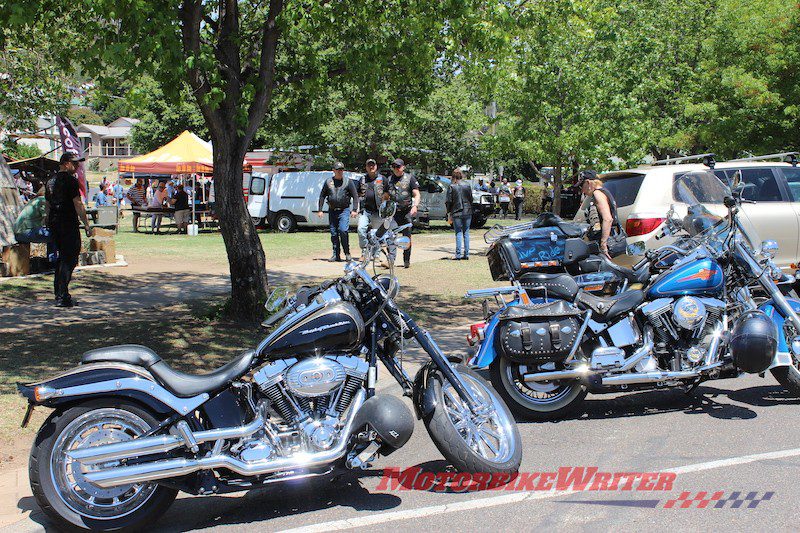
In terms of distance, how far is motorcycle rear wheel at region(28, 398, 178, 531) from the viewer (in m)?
4.04

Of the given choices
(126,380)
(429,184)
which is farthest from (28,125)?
(126,380)

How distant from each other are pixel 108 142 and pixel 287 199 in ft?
199

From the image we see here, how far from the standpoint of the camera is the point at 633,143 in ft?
56.0

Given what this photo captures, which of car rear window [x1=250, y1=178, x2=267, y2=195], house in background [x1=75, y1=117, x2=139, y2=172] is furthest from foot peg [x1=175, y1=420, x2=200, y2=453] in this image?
house in background [x1=75, y1=117, x2=139, y2=172]

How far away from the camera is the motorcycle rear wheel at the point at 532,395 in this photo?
19.4 feet

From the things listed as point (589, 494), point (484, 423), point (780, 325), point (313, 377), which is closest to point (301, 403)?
point (313, 377)

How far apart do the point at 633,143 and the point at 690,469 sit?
13154 mm

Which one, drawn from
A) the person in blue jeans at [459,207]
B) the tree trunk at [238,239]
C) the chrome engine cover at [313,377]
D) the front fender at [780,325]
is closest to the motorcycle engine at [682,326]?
the front fender at [780,325]

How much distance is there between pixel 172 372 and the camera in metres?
4.36

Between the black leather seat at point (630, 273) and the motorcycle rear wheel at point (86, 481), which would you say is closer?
the motorcycle rear wheel at point (86, 481)

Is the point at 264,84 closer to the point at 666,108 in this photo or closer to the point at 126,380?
the point at 126,380

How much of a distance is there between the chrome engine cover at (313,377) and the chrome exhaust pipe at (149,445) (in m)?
0.27

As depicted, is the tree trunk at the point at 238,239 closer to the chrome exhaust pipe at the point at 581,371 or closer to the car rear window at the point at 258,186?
the chrome exhaust pipe at the point at 581,371

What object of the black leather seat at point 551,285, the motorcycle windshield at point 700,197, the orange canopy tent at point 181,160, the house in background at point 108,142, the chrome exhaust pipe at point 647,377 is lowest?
the chrome exhaust pipe at point 647,377
